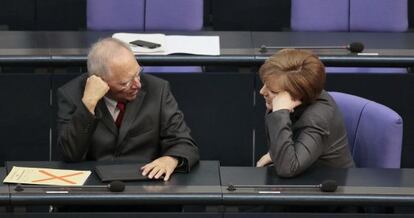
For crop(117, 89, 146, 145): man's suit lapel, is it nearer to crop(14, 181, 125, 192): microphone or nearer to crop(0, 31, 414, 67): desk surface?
crop(14, 181, 125, 192): microphone

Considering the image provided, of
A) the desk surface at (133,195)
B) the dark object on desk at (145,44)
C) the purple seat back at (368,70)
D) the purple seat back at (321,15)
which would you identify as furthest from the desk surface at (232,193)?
the purple seat back at (321,15)

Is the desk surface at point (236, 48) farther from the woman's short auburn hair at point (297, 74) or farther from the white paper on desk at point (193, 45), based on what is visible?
the woman's short auburn hair at point (297, 74)

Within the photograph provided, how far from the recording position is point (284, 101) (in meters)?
3.41

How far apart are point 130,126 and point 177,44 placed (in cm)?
110

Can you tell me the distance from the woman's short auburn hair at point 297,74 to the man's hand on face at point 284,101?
1cm

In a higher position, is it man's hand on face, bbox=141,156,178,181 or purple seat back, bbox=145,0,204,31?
purple seat back, bbox=145,0,204,31

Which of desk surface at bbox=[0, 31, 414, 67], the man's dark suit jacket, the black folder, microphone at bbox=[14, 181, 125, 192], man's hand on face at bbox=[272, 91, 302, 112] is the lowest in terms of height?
microphone at bbox=[14, 181, 125, 192]

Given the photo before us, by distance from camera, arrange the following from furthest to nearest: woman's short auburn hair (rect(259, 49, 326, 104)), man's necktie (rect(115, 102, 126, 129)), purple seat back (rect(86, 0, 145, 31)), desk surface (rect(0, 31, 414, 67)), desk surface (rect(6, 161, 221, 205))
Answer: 1. purple seat back (rect(86, 0, 145, 31))
2. desk surface (rect(0, 31, 414, 67))
3. man's necktie (rect(115, 102, 126, 129))
4. woman's short auburn hair (rect(259, 49, 326, 104))
5. desk surface (rect(6, 161, 221, 205))

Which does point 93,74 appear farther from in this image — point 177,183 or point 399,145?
point 399,145

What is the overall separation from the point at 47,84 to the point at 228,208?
5.24 feet

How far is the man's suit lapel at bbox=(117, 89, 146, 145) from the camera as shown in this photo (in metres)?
3.62

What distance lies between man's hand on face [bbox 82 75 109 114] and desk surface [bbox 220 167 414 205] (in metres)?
0.56

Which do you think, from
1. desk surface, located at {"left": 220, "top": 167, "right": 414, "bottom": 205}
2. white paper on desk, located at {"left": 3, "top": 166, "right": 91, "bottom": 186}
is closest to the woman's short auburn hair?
desk surface, located at {"left": 220, "top": 167, "right": 414, "bottom": 205}

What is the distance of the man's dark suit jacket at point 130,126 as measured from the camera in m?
3.53
